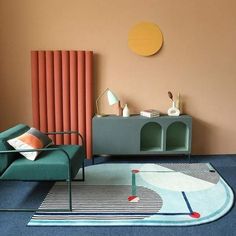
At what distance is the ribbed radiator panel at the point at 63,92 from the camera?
3.68 meters

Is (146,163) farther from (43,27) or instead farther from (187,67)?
(43,27)

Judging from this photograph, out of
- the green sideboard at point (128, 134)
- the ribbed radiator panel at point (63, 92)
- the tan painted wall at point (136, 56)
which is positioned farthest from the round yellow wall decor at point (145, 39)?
the green sideboard at point (128, 134)

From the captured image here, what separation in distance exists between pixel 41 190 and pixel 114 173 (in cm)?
90

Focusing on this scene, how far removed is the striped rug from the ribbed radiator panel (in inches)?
29.2

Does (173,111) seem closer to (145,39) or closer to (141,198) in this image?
(145,39)

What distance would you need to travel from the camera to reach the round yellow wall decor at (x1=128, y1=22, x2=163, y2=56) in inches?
147

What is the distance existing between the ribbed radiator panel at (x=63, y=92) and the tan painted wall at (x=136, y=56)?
7.0 inches

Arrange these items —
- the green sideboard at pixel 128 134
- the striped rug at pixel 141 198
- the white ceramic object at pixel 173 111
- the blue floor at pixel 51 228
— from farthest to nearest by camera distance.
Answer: the white ceramic object at pixel 173 111, the green sideboard at pixel 128 134, the striped rug at pixel 141 198, the blue floor at pixel 51 228

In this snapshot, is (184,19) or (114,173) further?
(184,19)

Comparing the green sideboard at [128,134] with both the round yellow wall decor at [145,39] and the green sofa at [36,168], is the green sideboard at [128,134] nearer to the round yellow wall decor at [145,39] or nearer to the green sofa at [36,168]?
the round yellow wall decor at [145,39]

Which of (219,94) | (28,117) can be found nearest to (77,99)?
(28,117)

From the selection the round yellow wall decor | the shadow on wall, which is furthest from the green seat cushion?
the shadow on wall

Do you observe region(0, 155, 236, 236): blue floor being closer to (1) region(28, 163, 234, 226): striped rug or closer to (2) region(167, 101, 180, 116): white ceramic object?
(1) region(28, 163, 234, 226): striped rug

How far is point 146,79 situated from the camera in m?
3.85
